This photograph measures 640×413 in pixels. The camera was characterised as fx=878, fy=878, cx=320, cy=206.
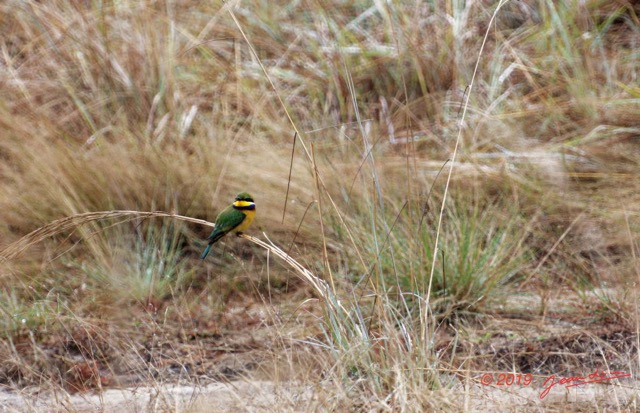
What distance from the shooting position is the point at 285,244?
4309mm

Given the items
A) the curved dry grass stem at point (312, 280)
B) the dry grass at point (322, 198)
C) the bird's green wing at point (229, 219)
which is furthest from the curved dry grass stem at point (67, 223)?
the bird's green wing at point (229, 219)

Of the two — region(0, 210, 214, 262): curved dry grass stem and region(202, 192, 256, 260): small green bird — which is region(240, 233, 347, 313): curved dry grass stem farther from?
region(202, 192, 256, 260): small green bird

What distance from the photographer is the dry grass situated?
2.74 m

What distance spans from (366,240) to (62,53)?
3098 millimetres

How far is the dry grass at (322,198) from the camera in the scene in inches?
108

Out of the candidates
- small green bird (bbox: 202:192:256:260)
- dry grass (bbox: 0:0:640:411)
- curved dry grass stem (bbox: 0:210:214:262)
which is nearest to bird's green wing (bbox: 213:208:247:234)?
small green bird (bbox: 202:192:256:260)

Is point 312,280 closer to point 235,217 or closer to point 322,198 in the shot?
point 235,217

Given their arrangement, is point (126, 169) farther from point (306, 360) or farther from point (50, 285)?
point (306, 360)

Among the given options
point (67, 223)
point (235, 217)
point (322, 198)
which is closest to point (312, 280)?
point (67, 223)

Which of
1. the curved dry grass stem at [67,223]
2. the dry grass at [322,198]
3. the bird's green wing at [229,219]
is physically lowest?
the dry grass at [322,198]

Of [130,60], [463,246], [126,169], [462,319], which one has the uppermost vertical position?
[130,60]

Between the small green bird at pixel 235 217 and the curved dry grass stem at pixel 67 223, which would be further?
the small green bird at pixel 235 217

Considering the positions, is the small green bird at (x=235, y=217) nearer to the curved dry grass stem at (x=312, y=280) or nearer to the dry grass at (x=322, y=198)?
the dry grass at (x=322, y=198)

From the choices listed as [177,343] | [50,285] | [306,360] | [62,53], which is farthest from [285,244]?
[62,53]
